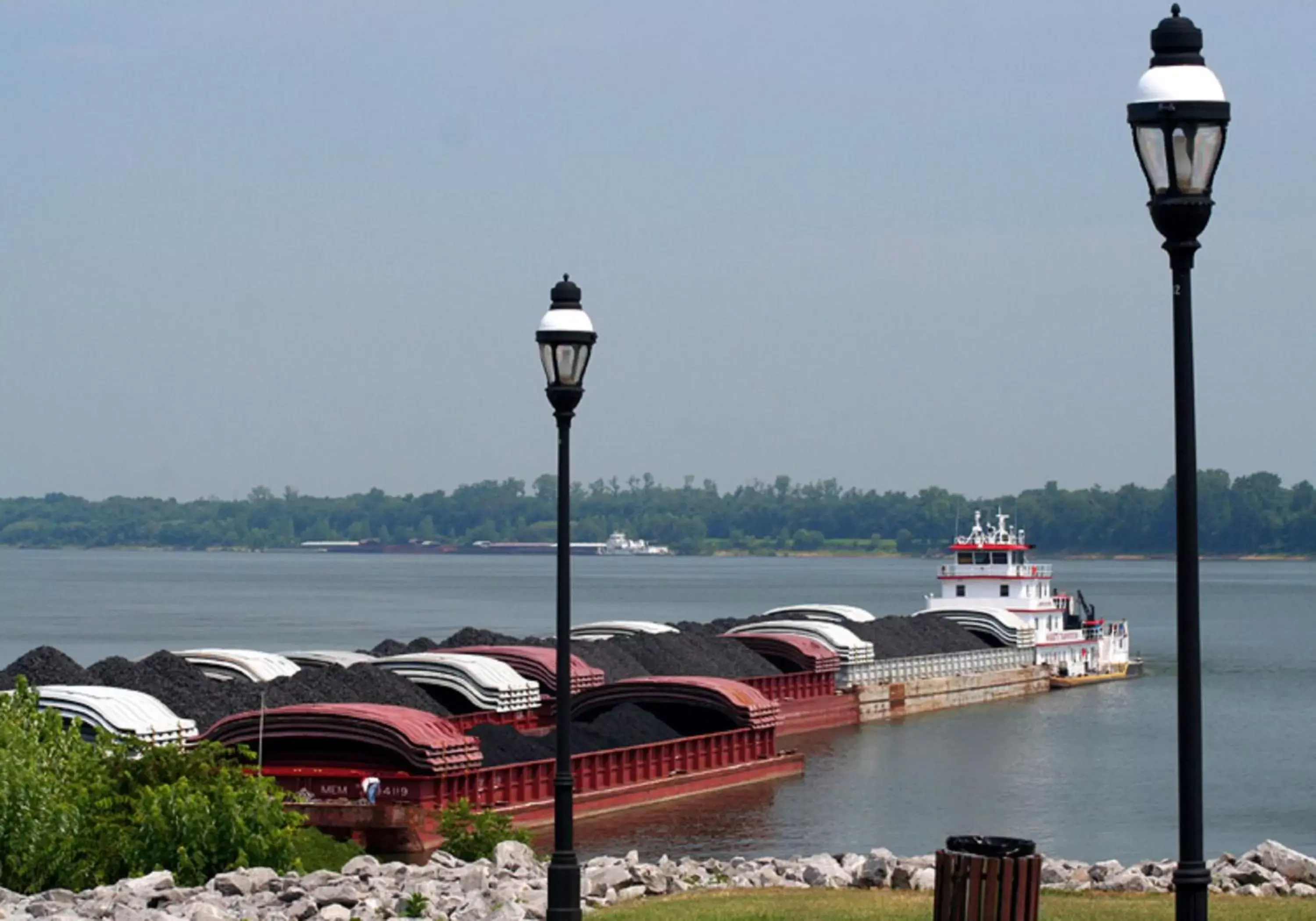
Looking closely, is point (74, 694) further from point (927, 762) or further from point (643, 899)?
point (927, 762)

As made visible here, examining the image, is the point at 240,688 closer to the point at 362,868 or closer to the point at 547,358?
the point at 362,868

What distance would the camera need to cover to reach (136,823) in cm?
2128

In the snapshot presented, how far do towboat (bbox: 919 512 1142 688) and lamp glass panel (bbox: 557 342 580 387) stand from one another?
6304 centimetres

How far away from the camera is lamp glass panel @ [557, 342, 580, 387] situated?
16328 mm

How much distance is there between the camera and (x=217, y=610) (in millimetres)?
148750

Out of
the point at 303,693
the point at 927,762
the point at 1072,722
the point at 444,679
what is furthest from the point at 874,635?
the point at 303,693

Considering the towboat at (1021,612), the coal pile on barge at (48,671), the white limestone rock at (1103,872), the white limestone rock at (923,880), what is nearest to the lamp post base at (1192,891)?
the white limestone rock at (923,880)

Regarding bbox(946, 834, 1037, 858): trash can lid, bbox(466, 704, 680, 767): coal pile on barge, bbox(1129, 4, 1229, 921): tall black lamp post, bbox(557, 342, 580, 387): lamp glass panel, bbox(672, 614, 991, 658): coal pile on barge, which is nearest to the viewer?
bbox(1129, 4, 1229, 921): tall black lamp post

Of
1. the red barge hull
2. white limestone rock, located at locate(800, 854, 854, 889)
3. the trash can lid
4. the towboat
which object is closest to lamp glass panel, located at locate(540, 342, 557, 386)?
the trash can lid

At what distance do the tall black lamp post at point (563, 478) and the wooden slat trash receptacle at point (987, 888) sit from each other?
465cm

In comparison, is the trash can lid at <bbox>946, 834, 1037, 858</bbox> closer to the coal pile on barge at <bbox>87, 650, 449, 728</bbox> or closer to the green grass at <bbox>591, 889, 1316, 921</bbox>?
the green grass at <bbox>591, 889, 1316, 921</bbox>

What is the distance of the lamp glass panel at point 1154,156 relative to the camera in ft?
31.0

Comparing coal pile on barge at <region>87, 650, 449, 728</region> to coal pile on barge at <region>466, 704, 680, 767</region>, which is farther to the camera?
coal pile on barge at <region>87, 650, 449, 728</region>

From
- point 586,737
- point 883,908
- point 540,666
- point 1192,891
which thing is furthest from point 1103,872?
point 540,666
